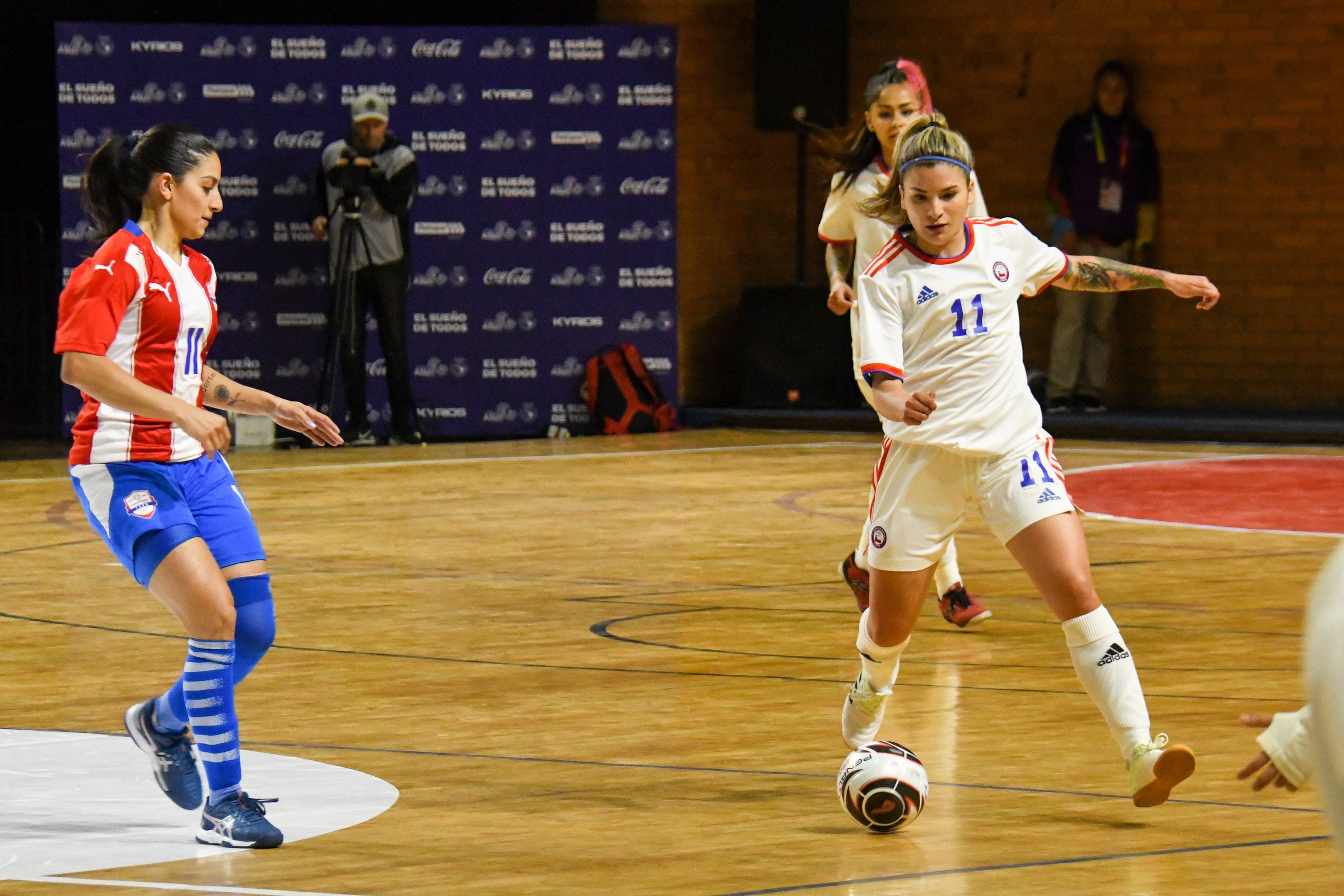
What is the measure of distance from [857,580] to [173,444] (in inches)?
122

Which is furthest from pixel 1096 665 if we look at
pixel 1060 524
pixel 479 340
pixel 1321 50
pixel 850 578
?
pixel 1321 50

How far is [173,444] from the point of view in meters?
4.43

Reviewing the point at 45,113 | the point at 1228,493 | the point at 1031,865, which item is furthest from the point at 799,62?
the point at 1031,865

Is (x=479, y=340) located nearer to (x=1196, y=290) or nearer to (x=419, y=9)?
(x=419, y=9)

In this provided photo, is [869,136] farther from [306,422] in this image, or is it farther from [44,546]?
[44,546]

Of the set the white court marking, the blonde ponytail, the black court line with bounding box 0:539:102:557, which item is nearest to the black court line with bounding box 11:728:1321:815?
the white court marking

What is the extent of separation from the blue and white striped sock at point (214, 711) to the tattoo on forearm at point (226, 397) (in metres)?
0.56

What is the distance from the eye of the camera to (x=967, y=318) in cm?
477

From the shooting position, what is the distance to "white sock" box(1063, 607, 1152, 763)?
455 centimetres

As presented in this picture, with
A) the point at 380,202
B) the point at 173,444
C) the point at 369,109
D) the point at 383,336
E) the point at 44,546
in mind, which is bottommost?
the point at 44,546

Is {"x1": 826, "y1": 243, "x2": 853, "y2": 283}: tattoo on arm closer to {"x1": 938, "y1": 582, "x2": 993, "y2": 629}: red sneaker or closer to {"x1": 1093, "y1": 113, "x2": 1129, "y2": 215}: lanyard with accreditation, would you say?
{"x1": 938, "y1": 582, "x2": 993, "y2": 629}: red sneaker

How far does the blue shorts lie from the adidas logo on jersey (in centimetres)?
188

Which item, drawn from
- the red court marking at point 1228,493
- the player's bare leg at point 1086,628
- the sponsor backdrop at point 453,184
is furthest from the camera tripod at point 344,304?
the player's bare leg at point 1086,628

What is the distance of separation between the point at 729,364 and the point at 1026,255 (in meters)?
10.7
